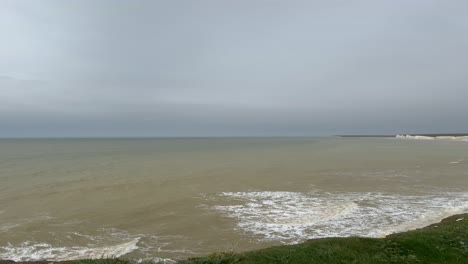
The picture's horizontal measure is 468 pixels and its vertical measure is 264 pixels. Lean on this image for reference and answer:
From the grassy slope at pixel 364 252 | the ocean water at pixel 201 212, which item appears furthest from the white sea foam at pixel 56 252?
the grassy slope at pixel 364 252

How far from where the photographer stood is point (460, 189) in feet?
79.1

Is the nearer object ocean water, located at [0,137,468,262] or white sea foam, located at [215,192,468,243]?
ocean water, located at [0,137,468,262]

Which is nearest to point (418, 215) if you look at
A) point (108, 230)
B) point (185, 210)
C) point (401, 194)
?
point (401, 194)

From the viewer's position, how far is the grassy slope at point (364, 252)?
838 cm

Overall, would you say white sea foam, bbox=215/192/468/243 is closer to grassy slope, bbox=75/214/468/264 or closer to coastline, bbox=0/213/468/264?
coastline, bbox=0/213/468/264

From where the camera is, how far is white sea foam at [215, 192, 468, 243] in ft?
47.8

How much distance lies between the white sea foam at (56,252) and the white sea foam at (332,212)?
5.68m

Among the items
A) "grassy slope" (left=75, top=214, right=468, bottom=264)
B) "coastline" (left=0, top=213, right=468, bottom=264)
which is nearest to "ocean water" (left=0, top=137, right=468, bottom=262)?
"coastline" (left=0, top=213, right=468, bottom=264)

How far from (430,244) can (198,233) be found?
30.8 feet

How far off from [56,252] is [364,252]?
1160cm

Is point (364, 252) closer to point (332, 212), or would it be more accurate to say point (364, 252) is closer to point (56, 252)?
point (332, 212)

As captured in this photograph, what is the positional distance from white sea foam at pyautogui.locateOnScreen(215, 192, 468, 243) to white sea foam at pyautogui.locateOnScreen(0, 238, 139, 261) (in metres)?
5.68

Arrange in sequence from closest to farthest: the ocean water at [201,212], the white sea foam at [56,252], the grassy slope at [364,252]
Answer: the grassy slope at [364,252] → the white sea foam at [56,252] → the ocean water at [201,212]

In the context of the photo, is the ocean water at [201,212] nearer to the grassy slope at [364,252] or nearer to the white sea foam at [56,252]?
the white sea foam at [56,252]
